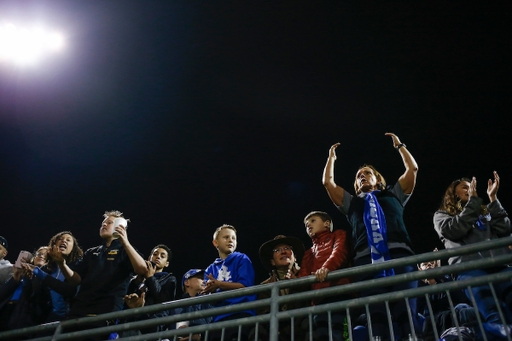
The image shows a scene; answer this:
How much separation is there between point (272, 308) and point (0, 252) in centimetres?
451

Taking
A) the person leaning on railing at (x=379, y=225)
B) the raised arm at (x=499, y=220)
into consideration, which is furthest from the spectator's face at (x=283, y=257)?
the raised arm at (x=499, y=220)

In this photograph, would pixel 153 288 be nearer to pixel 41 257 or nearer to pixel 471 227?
pixel 41 257

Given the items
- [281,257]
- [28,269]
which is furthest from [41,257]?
[281,257]

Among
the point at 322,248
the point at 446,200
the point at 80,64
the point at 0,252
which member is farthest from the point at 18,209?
the point at 446,200

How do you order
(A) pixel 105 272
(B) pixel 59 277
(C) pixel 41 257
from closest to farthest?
(A) pixel 105 272 → (B) pixel 59 277 → (C) pixel 41 257

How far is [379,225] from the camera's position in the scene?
3.51 metres

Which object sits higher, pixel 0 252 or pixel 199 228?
pixel 199 228

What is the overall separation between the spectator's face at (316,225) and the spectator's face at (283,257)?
40 cm

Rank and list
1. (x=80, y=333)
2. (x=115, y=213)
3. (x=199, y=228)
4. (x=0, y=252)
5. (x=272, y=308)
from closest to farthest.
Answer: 1. (x=272, y=308)
2. (x=80, y=333)
3. (x=115, y=213)
4. (x=0, y=252)
5. (x=199, y=228)

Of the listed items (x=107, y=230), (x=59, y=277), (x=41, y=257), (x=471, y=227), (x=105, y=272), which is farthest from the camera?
(x=41, y=257)

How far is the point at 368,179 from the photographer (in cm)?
424

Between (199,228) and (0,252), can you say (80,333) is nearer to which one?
(0,252)

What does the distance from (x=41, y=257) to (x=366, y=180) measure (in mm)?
4412

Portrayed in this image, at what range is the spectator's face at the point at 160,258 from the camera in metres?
5.41
